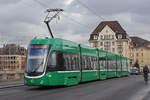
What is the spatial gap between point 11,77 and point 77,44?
11.8m

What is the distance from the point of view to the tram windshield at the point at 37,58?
17.5 m

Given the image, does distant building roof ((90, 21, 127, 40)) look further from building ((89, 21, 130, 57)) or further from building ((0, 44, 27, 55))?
building ((0, 44, 27, 55))

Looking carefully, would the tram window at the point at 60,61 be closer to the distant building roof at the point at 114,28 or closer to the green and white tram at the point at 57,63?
→ the green and white tram at the point at 57,63

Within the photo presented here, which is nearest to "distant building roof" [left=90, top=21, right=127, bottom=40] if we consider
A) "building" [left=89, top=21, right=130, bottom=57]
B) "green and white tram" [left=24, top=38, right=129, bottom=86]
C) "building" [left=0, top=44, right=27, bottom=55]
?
"building" [left=89, top=21, right=130, bottom=57]

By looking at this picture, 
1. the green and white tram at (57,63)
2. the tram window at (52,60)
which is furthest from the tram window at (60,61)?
the tram window at (52,60)

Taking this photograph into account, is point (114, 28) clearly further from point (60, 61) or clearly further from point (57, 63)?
point (57, 63)

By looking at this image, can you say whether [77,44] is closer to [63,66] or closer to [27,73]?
[63,66]

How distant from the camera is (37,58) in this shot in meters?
17.6

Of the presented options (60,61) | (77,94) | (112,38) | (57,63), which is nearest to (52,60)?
(57,63)

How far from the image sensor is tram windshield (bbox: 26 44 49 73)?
57.3ft

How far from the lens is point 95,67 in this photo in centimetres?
2705

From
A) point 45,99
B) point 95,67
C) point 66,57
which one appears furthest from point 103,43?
point 45,99

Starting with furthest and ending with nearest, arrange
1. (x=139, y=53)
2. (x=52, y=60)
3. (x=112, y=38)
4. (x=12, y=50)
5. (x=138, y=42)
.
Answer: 1. (x=138, y=42)
2. (x=139, y=53)
3. (x=12, y=50)
4. (x=112, y=38)
5. (x=52, y=60)

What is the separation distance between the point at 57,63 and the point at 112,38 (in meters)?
87.6
